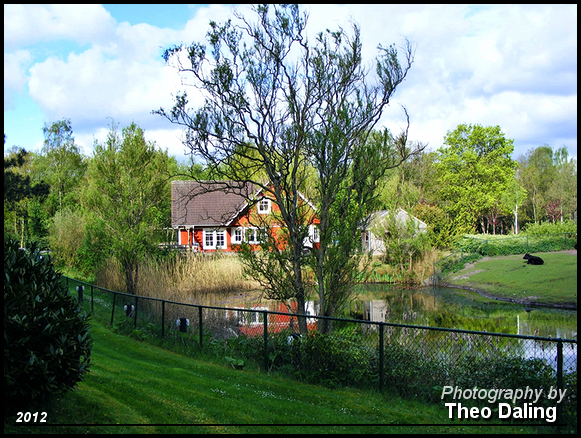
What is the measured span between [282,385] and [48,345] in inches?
166

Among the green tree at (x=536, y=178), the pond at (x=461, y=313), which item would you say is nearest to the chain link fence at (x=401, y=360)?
the pond at (x=461, y=313)

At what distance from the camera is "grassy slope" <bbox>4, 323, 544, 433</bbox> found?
5.74 meters

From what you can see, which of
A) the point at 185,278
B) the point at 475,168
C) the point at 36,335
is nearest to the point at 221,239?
the point at 185,278

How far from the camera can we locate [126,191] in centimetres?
2306

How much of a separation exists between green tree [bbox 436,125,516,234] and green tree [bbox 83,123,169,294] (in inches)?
1679

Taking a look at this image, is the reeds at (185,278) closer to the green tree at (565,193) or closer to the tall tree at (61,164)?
the tall tree at (61,164)

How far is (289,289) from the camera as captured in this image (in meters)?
11.8

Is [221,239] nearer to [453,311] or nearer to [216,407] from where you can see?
[453,311]

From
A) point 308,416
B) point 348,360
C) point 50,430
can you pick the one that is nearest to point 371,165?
point 348,360

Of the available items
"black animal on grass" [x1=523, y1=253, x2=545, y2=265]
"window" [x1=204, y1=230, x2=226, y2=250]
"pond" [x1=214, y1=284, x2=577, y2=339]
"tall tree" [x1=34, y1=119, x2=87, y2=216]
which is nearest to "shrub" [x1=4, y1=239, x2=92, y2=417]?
"pond" [x1=214, y1=284, x2=577, y2=339]

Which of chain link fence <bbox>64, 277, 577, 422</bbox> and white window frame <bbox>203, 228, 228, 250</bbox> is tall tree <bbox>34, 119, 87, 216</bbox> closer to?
white window frame <bbox>203, 228, 228, 250</bbox>

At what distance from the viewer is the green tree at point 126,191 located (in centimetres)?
2278

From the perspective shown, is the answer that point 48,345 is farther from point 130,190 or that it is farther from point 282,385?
point 130,190

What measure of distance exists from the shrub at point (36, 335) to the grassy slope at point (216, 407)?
35 cm
